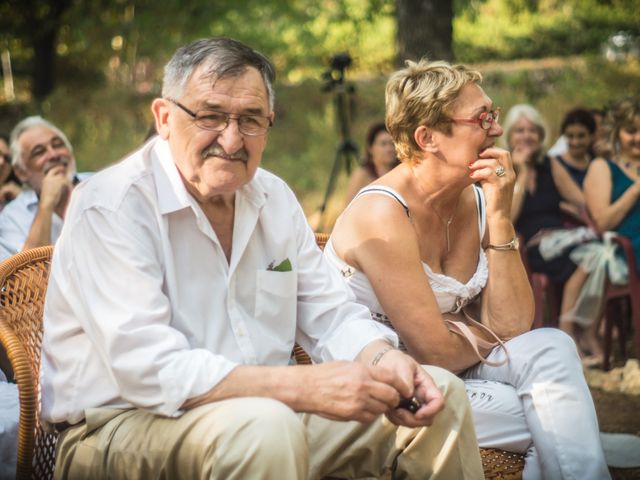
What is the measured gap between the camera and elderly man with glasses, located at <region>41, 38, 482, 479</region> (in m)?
2.08

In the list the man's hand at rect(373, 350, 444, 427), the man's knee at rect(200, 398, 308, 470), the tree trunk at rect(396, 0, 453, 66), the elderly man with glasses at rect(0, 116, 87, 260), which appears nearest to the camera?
the man's knee at rect(200, 398, 308, 470)

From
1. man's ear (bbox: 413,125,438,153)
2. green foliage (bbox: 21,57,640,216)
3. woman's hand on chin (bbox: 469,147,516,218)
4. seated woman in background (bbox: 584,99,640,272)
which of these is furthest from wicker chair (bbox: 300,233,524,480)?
green foliage (bbox: 21,57,640,216)

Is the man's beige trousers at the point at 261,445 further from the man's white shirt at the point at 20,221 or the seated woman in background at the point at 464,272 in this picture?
the man's white shirt at the point at 20,221

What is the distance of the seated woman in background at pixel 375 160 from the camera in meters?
6.29

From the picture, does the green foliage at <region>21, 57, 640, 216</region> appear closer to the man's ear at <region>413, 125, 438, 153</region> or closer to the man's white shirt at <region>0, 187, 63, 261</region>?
the man's white shirt at <region>0, 187, 63, 261</region>

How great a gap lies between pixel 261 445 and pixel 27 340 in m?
0.98

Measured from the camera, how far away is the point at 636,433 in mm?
4230

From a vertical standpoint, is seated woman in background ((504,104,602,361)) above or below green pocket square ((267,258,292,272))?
below

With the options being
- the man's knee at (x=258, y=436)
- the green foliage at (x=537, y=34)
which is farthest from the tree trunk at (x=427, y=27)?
the green foliage at (x=537, y=34)

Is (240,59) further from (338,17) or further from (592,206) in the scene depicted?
(338,17)

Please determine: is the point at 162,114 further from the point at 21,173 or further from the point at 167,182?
the point at 21,173

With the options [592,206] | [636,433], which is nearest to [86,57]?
[592,206]

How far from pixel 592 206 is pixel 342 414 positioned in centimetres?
413

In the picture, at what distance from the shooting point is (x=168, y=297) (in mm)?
2279
